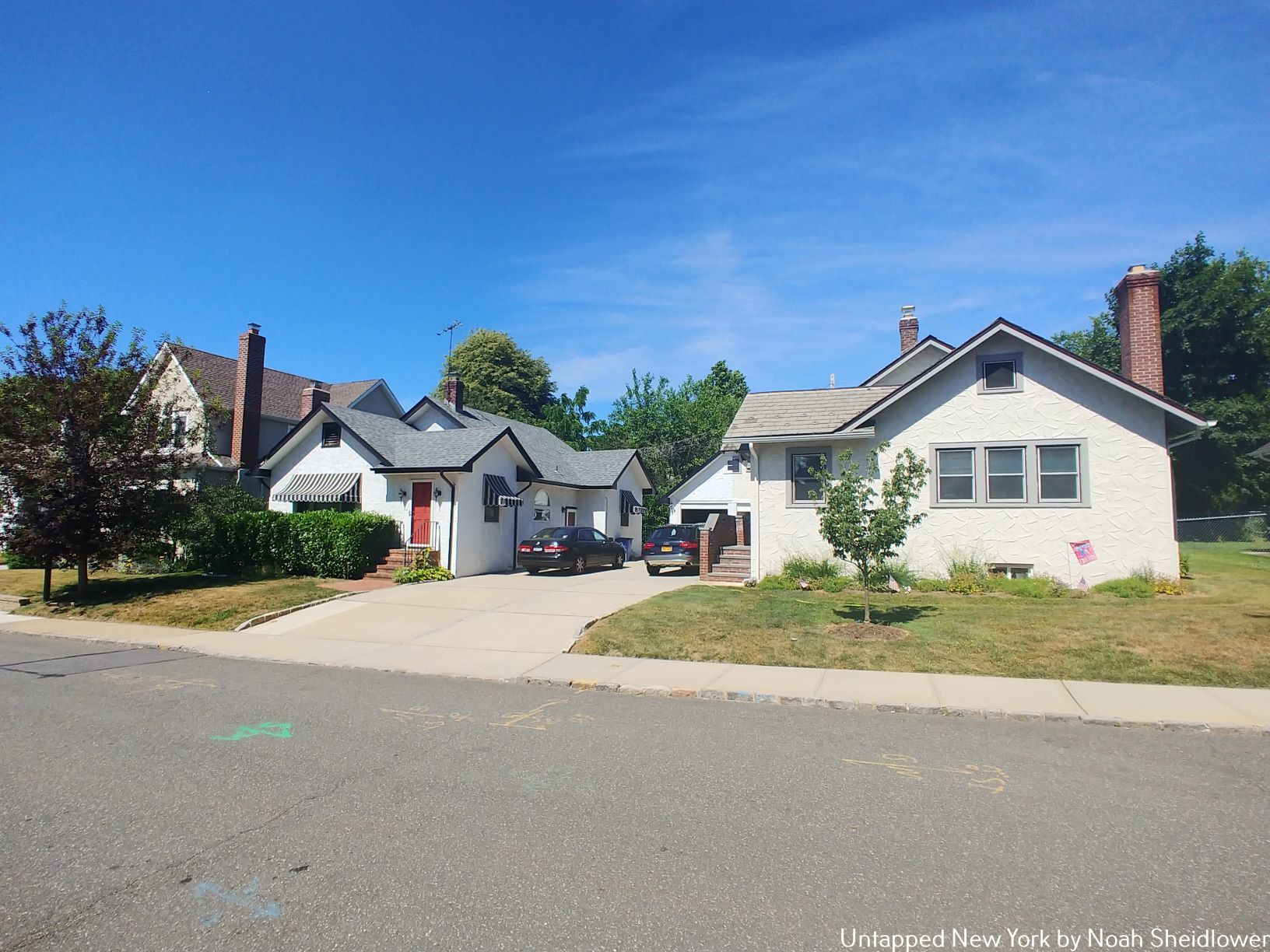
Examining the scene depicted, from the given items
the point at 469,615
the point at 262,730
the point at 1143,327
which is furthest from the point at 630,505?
the point at 262,730

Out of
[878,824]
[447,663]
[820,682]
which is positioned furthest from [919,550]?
[878,824]

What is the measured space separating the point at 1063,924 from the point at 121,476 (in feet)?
71.0

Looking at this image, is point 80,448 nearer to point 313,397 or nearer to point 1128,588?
point 313,397

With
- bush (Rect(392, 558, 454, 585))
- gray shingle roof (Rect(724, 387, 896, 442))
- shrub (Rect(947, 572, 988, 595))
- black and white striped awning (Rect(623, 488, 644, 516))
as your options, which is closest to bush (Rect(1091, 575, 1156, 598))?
shrub (Rect(947, 572, 988, 595))

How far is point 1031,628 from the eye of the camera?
11.5 metres

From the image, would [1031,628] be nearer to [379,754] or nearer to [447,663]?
[447,663]

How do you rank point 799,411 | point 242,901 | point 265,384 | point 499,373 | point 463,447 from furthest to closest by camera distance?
point 499,373, point 265,384, point 463,447, point 799,411, point 242,901

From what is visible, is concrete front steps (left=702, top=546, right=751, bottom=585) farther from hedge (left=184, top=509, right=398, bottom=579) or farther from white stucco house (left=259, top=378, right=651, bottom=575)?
hedge (left=184, top=509, right=398, bottom=579)

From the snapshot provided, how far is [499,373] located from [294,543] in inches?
1587

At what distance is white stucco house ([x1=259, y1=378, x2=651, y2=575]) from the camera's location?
22.4m

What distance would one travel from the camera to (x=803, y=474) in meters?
18.6

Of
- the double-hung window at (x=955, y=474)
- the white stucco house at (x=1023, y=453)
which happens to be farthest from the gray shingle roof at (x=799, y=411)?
the double-hung window at (x=955, y=474)

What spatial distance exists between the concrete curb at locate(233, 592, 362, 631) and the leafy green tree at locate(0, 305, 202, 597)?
6.42 m

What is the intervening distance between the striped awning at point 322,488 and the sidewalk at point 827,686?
1135 cm
